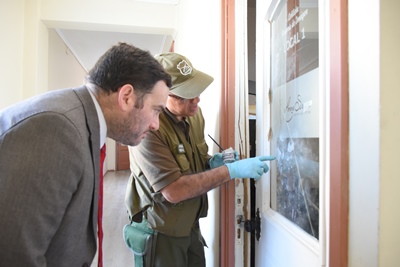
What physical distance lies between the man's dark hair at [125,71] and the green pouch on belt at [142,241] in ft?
2.33

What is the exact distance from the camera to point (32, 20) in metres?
2.43

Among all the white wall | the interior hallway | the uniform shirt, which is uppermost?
the white wall

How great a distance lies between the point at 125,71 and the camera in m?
0.73

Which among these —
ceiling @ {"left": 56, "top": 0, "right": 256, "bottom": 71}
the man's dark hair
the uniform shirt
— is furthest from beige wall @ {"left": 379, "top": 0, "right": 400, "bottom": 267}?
ceiling @ {"left": 56, "top": 0, "right": 256, "bottom": 71}

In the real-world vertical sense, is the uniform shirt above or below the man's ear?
below

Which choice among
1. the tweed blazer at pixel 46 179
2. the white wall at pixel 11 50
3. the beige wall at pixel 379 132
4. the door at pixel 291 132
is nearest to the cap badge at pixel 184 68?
the door at pixel 291 132

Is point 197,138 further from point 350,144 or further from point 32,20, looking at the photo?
point 32,20

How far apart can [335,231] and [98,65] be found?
74cm

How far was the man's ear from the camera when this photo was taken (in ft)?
2.40

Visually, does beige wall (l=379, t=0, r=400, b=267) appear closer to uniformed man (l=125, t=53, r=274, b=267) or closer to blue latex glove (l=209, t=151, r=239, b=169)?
uniformed man (l=125, t=53, r=274, b=267)

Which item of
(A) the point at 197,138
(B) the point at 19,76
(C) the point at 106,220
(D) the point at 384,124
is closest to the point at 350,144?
(D) the point at 384,124

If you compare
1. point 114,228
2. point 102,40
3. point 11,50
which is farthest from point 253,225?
point 102,40

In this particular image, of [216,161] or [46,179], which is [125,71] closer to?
[46,179]

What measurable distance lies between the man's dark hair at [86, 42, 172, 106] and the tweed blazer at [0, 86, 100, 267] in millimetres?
101
